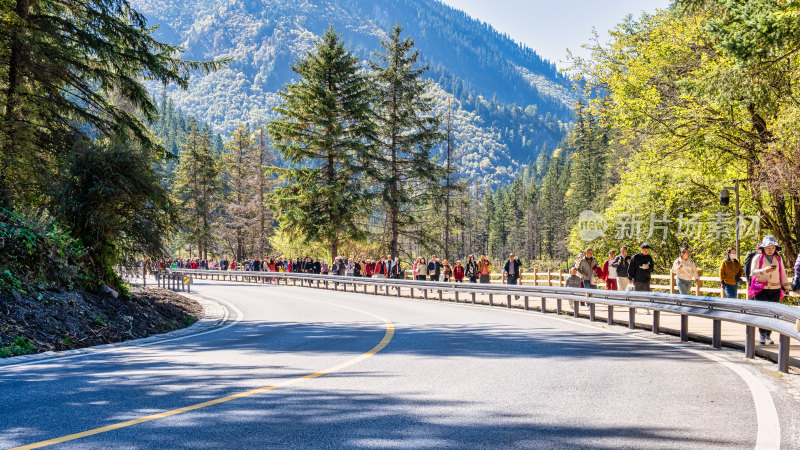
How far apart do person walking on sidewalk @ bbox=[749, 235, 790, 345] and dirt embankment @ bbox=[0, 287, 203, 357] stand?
37.0 feet

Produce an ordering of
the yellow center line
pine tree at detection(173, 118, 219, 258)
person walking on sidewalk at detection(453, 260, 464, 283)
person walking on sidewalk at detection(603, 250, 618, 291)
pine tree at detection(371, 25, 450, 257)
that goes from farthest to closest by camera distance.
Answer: pine tree at detection(173, 118, 219, 258), pine tree at detection(371, 25, 450, 257), person walking on sidewalk at detection(453, 260, 464, 283), person walking on sidewalk at detection(603, 250, 618, 291), the yellow center line

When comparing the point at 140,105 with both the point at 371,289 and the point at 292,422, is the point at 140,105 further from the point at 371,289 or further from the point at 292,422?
the point at 371,289

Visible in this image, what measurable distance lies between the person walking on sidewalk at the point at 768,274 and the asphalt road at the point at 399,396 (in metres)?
2.05

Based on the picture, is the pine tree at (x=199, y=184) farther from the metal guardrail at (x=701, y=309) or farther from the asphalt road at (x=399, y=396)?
the asphalt road at (x=399, y=396)

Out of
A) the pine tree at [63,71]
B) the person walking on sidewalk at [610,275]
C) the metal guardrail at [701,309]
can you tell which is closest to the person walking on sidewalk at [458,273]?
the metal guardrail at [701,309]

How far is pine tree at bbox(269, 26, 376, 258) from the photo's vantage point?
37688mm

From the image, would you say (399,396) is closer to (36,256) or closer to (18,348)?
(18,348)

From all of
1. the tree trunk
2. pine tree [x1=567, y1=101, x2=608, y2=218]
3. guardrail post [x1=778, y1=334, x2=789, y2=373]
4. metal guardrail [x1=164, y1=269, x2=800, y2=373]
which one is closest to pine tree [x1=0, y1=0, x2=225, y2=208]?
the tree trunk

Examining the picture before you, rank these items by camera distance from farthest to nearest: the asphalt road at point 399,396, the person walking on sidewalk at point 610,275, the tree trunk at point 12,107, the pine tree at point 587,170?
1. the pine tree at point 587,170
2. the person walking on sidewalk at point 610,275
3. the tree trunk at point 12,107
4. the asphalt road at point 399,396

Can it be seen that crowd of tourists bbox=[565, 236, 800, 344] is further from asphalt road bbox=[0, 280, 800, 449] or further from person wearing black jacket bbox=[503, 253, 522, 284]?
person wearing black jacket bbox=[503, 253, 522, 284]

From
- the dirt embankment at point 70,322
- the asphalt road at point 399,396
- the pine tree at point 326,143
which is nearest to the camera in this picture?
the asphalt road at point 399,396

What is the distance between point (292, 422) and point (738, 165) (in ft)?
67.8

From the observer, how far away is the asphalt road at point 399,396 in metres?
4.33

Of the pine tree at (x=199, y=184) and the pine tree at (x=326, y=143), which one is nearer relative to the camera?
the pine tree at (x=326, y=143)
